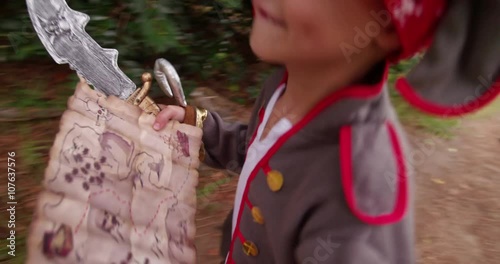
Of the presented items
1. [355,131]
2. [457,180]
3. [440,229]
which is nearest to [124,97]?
[355,131]

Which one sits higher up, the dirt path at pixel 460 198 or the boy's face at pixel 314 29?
the boy's face at pixel 314 29

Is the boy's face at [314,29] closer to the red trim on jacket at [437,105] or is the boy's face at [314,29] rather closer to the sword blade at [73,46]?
the red trim on jacket at [437,105]

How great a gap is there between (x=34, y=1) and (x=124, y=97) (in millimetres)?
241

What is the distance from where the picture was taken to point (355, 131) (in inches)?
29.1

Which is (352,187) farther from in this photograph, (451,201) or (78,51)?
(451,201)

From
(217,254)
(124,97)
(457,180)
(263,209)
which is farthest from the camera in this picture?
(457,180)

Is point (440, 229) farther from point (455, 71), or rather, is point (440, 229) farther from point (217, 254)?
point (455, 71)

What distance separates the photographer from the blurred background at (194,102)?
1.77m

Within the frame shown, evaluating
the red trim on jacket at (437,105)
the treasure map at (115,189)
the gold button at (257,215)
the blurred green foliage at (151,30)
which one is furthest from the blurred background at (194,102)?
the red trim on jacket at (437,105)

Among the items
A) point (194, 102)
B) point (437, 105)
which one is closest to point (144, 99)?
point (437, 105)

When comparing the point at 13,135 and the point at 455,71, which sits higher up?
the point at 455,71

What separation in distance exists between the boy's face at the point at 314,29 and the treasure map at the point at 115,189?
1.11 feet

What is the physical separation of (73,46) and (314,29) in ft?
1.64

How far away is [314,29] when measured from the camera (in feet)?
2.34
